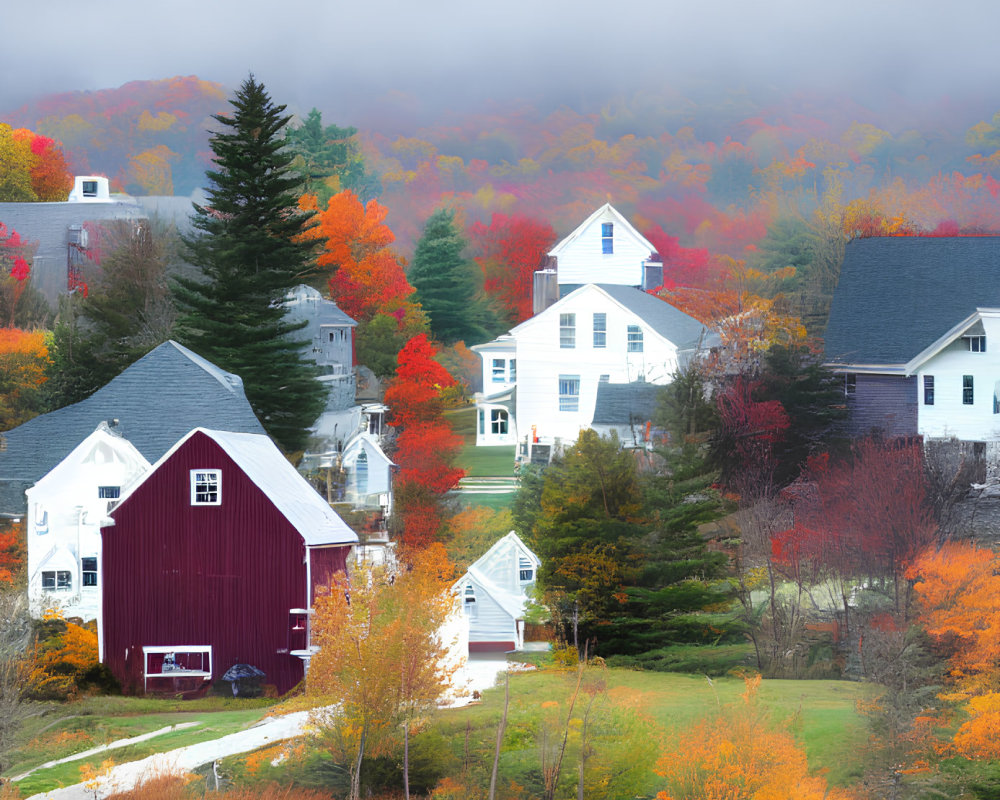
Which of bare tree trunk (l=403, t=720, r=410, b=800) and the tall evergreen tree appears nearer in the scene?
bare tree trunk (l=403, t=720, r=410, b=800)

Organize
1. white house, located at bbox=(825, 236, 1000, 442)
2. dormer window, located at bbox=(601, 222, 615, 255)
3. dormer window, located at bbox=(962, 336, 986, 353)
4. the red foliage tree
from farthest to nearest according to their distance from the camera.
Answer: the red foliage tree < dormer window, located at bbox=(601, 222, 615, 255) < dormer window, located at bbox=(962, 336, 986, 353) < white house, located at bbox=(825, 236, 1000, 442)

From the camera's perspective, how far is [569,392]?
155ft

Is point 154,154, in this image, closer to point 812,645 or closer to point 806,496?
point 806,496

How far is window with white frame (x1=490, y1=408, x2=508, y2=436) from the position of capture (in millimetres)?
48031

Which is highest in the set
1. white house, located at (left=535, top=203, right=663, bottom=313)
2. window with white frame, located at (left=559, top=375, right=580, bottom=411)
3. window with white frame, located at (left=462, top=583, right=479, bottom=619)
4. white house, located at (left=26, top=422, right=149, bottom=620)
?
white house, located at (left=535, top=203, right=663, bottom=313)

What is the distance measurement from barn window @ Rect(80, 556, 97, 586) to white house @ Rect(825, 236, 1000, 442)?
25.4 meters

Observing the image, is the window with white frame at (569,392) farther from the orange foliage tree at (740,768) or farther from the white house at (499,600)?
the orange foliage tree at (740,768)

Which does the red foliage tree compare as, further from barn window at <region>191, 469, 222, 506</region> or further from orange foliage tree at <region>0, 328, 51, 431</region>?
barn window at <region>191, 469, 222, 506</region>

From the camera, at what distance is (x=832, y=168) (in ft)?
240

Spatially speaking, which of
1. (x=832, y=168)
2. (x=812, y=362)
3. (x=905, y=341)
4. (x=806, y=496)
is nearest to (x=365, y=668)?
(x=806, y=496)

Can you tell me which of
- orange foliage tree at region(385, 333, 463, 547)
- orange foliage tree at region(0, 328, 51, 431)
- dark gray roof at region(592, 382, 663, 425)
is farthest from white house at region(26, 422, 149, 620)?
dark gray roof at region(592, 382, 663, 425)

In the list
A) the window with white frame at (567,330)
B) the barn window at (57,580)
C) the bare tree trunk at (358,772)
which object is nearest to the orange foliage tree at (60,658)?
the barn window at (57,580)

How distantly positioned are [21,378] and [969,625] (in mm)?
30859

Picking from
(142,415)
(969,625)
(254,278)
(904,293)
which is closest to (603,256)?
(904,293)
